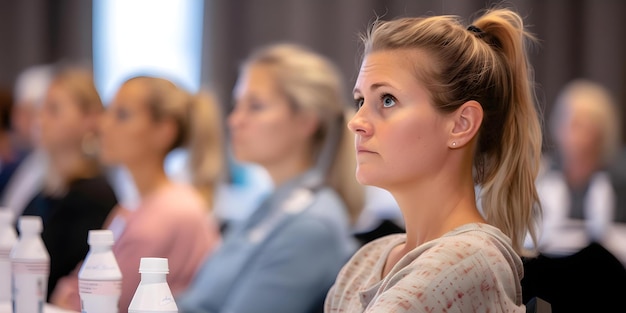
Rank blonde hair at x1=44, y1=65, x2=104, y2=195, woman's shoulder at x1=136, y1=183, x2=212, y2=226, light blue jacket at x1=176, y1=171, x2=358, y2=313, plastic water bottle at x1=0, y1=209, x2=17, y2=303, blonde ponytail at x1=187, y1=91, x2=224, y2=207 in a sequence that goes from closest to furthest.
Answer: plastic water bottle at x1=0, y1=209, x2=17, y2=303 → light blue jacket at x1=176, y1=171, x2=358, y2=313 → woman's shoulder at x1=136, y1=183, x2=212, y2=226 → blonde ponytail at x1=187, y1=91, x2=224, y2=207 → blonde hair at x1=44, y1=65, x2=104, y2=195

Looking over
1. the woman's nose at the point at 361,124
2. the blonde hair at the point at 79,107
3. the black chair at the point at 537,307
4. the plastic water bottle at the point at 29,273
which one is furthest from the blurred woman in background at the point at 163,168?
the black chair at the point at 537,307

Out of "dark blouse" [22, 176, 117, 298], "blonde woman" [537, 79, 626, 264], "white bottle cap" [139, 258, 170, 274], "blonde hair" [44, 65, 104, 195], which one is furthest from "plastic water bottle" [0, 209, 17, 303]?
"blonde woman" [537, 79, 626, 264]

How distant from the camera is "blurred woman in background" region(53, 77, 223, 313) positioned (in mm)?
2855

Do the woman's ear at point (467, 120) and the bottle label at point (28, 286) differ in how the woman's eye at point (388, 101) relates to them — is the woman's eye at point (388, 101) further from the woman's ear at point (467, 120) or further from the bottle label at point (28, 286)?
the bottle label at point (28, 286)

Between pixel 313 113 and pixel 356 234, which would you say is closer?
pixel 356 234

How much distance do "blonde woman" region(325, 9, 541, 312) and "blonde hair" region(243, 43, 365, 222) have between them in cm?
128

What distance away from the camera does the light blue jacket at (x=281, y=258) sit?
7.89 feet

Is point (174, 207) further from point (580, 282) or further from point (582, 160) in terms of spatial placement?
point (582, 160)

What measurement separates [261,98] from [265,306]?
0.72 m

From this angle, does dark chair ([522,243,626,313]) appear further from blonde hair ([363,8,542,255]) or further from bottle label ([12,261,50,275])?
bottle label ([12,261,50,275])

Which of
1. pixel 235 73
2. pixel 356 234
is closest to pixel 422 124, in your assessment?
pixel 356 234

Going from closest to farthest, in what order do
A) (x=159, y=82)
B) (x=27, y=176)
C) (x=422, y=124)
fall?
1. (x=422, y=124)
2. (x=159, y=82)
3. (x=27, y=176)

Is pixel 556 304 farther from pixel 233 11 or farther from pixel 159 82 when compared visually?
pixel 233 11

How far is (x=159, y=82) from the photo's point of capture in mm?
3104
